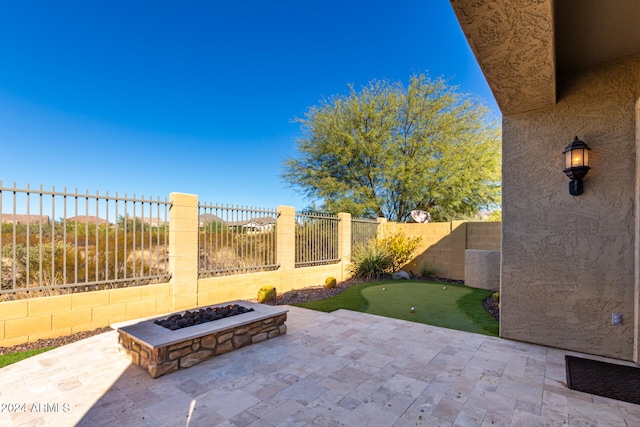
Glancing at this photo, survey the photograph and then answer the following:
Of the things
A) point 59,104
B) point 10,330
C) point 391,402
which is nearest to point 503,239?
point 391,402

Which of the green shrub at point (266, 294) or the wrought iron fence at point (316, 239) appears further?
the wrought iron fence at point (316, 239)

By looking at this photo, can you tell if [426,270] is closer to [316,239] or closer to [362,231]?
[362,231]

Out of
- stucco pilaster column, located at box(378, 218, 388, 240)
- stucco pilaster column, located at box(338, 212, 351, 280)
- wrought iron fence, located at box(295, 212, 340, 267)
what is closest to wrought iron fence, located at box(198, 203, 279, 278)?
wrought iron fence, located at box(295, 212, 340, 267)

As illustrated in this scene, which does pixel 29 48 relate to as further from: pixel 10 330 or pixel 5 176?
pixel 10 330

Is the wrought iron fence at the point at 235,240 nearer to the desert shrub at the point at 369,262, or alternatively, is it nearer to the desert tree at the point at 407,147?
the desert shrub at the point at 369,262

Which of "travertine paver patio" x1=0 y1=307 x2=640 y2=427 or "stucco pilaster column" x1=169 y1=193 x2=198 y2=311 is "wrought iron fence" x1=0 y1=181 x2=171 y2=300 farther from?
"travertine paver patio" x1=0 y1=307 x2=640 y2=427

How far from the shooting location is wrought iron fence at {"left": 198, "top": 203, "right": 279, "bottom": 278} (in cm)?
583

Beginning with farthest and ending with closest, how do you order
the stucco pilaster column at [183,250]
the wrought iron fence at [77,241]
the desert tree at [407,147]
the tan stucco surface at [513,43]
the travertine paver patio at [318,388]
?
the desert tree at [407,147], the stucco pilaster column at [183,250], the wrought iron fence at [77,241], the travertine paver patio at [318,388], the tan stucco surface at [513,43]

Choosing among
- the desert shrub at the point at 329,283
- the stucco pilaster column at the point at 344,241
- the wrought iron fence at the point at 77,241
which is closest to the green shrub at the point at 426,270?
the stucco pilaster column at the point at 344,241

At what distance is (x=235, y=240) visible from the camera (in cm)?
643

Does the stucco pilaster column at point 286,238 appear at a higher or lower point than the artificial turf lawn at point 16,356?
higher

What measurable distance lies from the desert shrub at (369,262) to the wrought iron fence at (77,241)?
5.68m

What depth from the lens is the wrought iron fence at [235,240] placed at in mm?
5832

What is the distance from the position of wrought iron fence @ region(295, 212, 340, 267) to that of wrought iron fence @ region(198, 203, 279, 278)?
3.00 ft
